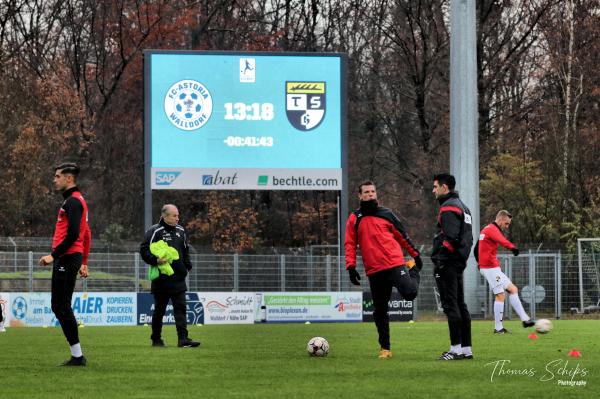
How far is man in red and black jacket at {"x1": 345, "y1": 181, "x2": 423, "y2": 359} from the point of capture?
14031 mm

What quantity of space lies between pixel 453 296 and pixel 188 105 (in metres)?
17.7

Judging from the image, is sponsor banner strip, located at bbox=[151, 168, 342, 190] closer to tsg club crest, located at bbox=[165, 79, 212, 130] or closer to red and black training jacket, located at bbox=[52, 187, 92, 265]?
tsg club crest, located at bbox=[165, 79, 212, 130]

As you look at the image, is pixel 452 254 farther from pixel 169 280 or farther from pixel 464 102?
pixel 464 102

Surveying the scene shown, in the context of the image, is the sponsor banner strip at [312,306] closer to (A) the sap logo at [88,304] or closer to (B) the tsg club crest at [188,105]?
(A) the sap logo at [88,304]

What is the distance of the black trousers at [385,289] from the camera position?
14.0m

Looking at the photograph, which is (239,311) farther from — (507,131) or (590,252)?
(507,131)

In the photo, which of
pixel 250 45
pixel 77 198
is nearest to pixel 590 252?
pixel 250 45

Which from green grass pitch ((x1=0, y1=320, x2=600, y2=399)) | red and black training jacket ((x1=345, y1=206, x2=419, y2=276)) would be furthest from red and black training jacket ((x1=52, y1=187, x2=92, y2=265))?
red and black training jacket ((x1=345, y1=206, x2=419, y2=276))

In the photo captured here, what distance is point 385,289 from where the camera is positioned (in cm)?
1412

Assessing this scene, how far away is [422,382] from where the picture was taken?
10914 millimetres

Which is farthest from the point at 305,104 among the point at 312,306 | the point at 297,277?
the point at 312,306

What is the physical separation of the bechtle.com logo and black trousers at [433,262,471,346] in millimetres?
17139

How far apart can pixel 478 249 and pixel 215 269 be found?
10.6m

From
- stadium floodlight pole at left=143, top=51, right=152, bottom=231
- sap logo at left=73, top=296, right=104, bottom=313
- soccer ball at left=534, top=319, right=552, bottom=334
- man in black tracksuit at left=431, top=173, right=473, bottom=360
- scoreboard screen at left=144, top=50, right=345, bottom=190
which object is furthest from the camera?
scoreboard screen at left=144, top=50, right=345, bottom=190
